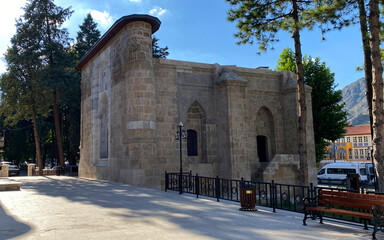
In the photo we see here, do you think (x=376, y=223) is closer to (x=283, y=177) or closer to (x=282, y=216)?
(x=282, y=216)

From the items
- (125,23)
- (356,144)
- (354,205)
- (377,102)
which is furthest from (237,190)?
(356,144)

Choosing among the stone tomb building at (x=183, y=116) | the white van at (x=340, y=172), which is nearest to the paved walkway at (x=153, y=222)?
the stone tomb building at (x=183, y=116)

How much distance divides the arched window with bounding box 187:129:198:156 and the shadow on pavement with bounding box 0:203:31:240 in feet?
39.6

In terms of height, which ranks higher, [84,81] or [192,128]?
[84,81]

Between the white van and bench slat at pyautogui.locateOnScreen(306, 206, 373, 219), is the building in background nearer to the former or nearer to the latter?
the white van

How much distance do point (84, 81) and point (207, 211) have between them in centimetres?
2028

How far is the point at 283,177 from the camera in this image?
1961 cm

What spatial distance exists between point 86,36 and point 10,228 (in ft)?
105

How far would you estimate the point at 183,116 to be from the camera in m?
18.7

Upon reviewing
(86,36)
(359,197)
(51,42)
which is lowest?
(359,197)

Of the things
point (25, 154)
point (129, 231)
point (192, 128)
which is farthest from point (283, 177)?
point (25, 154)

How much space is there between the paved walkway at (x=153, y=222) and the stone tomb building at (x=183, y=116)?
6.47 meters

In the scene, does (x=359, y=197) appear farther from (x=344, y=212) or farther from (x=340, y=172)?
(x=340, y=172)

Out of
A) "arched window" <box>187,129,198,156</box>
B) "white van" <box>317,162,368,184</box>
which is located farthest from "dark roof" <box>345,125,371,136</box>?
"arched window" <box>187,129,198,156</box>
